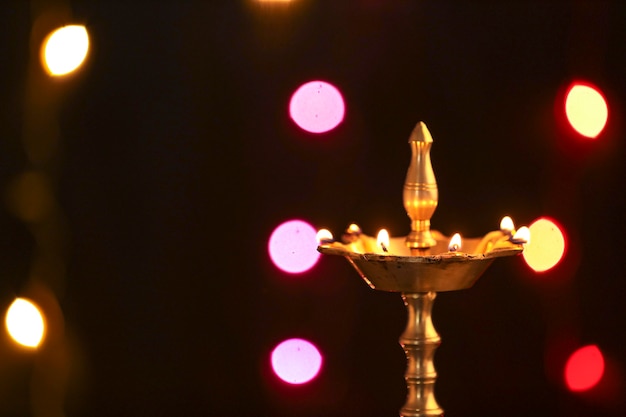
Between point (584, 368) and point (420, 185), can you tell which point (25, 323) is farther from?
point (584, 368)

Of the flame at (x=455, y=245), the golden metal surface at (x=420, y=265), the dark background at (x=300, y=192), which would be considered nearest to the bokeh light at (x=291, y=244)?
the dark background at (x=300, y=192)

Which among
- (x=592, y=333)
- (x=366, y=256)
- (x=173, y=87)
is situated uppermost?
(x=173, y=87)

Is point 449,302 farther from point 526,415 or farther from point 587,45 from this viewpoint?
point 587,45

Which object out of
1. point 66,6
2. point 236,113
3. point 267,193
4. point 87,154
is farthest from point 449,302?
point 66,6

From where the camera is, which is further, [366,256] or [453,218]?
[453,218]

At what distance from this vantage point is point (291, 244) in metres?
1.38

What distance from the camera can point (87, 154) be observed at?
137 centimetres

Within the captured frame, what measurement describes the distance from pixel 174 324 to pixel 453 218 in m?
0.42

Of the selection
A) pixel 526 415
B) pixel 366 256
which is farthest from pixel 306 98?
pixel 526 415

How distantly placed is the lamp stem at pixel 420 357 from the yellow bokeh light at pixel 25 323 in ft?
1.92

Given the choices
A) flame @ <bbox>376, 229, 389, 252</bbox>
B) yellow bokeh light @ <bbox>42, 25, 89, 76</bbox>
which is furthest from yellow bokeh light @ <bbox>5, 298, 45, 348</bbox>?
flame @ <bbox>376, 229, 389, 252</bbox>

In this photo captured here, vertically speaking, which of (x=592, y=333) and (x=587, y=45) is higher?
(x=587, y=45)

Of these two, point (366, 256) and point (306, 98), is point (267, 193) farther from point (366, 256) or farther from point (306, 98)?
point (366, 256)

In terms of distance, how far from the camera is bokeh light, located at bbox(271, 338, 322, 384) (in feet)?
4.52
